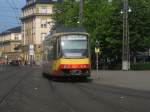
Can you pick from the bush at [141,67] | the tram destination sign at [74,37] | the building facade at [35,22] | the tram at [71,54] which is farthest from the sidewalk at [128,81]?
the building facade at [35,22]

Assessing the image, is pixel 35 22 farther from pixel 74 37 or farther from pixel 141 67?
pixel 74 37

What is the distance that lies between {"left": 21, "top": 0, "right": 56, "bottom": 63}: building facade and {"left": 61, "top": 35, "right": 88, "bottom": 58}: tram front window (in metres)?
122

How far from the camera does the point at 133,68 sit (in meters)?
77.4

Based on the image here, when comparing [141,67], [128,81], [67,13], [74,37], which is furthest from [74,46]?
[67,13]

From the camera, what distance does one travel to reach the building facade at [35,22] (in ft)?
558

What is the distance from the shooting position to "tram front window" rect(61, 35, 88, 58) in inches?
1601

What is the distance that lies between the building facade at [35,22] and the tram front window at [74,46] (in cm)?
12214

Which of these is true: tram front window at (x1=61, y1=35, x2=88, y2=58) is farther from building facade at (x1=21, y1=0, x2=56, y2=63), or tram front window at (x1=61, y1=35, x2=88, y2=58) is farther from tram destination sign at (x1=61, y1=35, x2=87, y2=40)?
building facade at (x1=21, y1=0, x2=56, y2=63)

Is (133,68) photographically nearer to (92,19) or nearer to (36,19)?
(92,19)

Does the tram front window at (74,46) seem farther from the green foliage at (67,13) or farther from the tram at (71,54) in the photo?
the green foliage at (67,13)

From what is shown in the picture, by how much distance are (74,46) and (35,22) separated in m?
131

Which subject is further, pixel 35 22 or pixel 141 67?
pixel 35 22

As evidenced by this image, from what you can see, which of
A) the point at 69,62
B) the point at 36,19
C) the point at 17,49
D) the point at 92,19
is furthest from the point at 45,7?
the point at 69,62

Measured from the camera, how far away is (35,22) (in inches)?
6727
